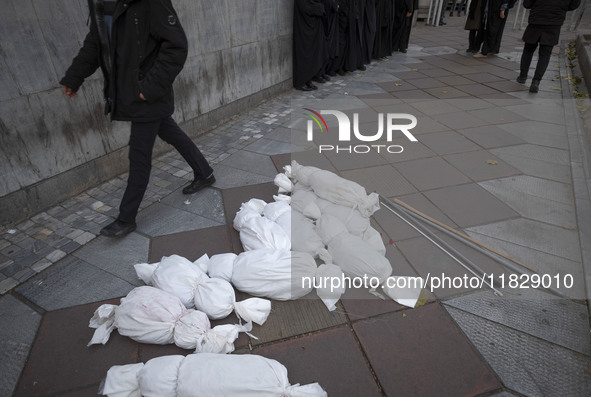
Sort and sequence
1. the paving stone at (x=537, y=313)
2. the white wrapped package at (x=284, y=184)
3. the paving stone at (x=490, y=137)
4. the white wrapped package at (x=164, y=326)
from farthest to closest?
the paving stone at (x=490, y=137)
the white wrapped package at (x=284, y=184)
the paving stone at (x=537, y=313)
the white wrapped package at (x=164, y=326)

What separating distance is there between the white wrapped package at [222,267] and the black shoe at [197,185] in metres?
1.23

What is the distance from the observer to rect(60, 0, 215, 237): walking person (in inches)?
91.7

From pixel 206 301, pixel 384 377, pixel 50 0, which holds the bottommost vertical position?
pixel 384 377

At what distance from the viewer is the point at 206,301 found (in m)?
2.10

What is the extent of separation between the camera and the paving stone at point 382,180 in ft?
11.4

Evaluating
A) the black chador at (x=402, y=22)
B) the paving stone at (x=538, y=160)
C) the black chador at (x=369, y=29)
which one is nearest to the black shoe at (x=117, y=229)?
the paving stone at (x=538, y=160)

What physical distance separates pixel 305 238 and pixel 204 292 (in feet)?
2.69

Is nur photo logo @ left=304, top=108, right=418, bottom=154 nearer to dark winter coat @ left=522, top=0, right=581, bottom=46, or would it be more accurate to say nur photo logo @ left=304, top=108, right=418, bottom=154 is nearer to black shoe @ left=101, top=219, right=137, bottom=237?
black shoe @ left=101, top=219, right=137, bottom=237

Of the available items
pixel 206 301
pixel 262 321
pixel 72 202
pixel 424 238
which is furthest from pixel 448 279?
pixel 72 202

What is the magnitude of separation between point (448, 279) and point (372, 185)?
54.5 inches

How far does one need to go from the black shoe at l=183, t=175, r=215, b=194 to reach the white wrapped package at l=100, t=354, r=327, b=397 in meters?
1.95

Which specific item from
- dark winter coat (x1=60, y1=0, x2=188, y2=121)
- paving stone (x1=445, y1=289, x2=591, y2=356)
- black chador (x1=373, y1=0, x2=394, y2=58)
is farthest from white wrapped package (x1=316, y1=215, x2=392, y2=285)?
black chador (x1=373, y1=0, x2=394, y2=58)

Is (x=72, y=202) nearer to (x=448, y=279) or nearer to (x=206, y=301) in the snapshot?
(x=206, y=301)

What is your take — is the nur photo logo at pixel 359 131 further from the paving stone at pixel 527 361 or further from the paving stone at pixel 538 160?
the paving stone at pixel 527 361
